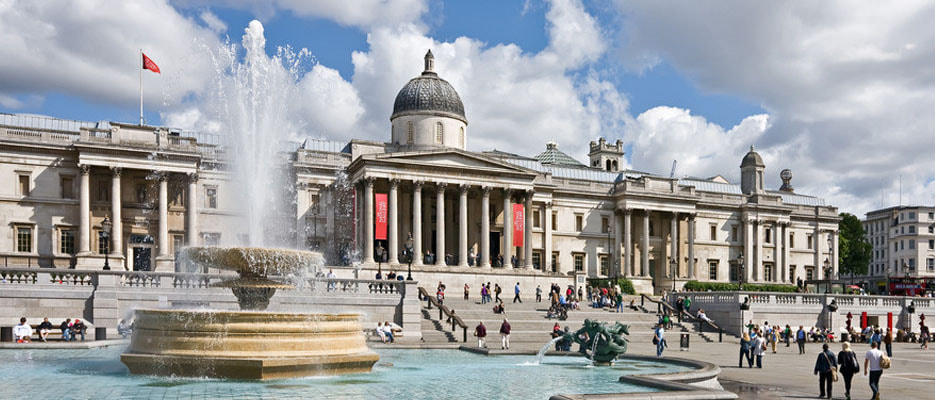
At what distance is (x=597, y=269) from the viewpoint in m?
70.4

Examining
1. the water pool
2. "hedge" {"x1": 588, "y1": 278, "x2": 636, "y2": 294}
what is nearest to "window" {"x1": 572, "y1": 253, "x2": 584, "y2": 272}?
"hedge" {"x1": 588, "y1": 278, "x2": 636, "y2": 294}

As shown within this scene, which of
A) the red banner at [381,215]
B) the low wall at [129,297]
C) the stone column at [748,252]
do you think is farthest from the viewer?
the stone column at [748,252]

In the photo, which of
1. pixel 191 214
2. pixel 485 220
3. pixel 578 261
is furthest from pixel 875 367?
pixel 578 261

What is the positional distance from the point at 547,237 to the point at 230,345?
52.3 metres

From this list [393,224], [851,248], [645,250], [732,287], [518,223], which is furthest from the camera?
[851,248]

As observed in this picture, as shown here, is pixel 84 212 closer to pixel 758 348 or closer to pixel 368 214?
pixel 368 214

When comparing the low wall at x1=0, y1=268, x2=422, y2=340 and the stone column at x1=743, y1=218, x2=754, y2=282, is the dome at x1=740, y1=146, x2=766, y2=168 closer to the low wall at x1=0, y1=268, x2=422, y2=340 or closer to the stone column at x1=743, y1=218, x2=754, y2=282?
the stone column at x1=743, y1=218, x2=754, y2=282

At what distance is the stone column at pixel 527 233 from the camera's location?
6052cm

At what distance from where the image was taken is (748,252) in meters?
76.0

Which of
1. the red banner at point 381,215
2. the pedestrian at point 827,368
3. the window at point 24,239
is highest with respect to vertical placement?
the red banner at point 381,215

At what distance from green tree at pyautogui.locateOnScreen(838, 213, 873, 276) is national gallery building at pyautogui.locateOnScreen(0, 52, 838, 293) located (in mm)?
20717

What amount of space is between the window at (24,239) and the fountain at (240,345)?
41.2m

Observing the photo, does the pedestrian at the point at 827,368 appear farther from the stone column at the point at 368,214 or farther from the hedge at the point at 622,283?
the hedge at the point at 622,283

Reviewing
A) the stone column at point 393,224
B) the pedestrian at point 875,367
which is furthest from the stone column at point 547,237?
the pedestrian at point 875,367
